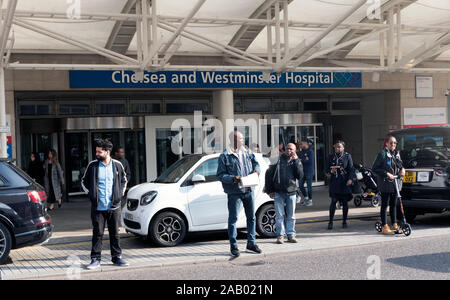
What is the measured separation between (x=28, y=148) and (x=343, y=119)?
38.7 feet

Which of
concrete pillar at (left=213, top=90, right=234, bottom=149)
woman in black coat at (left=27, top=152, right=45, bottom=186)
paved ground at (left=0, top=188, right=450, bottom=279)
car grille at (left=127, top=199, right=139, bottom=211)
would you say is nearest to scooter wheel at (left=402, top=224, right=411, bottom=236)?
paved ground at (left=0, top=188, right=450, bottom=279)

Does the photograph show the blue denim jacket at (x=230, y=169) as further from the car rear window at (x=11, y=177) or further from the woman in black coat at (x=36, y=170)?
the woman in black coat at (x=36, y=170)

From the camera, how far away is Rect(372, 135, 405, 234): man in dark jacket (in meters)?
9.91

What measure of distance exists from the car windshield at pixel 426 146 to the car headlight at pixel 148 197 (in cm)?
499

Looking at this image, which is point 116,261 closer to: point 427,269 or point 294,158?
point 294,158

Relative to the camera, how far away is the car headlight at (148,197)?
31.0 ft

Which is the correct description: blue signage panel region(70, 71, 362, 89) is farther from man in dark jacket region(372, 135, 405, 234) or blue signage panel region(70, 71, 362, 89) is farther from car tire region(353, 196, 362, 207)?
man in dark jacket region(372, 135, 405, 234)

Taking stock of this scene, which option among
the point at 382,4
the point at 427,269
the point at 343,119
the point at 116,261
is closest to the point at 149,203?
the point at 116,261

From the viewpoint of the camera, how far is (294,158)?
9422mm

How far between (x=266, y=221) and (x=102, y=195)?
339cm

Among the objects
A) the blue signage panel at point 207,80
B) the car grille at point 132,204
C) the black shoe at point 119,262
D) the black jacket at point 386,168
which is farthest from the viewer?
the blue signage panel at point 207,80

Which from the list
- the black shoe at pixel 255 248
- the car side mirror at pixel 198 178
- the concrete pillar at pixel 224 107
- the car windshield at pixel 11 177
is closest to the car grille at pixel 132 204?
the car side mirror at pixel 198 178

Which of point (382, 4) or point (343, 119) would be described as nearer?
point (382, 4)

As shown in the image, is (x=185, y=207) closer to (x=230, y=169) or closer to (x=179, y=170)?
(x=179, y=170)
